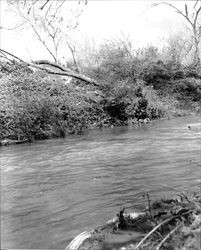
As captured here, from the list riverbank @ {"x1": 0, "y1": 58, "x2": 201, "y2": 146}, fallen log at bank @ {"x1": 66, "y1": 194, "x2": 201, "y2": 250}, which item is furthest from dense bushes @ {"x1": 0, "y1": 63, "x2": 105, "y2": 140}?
fallen log at bank @ {"x1": 66, "y1": 194, "x2": 201, "y2": 250}

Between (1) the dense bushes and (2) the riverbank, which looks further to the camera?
(2) the riverbank

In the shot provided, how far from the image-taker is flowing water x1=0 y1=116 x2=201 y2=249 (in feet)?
21.7

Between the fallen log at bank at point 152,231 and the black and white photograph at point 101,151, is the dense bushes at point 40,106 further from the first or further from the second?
the fallen log at bank at point 152,231

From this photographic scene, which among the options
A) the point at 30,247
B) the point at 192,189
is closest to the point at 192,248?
the point at 30,247

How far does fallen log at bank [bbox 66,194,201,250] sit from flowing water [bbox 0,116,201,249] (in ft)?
2.01

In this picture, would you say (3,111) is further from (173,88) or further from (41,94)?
(173,88)

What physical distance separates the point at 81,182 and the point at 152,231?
211 inches

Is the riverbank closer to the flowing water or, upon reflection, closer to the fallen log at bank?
the flowing water

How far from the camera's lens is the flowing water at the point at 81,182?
6605 mm

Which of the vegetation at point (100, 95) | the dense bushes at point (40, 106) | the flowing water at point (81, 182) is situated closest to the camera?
the flowing water at point (81, 182)

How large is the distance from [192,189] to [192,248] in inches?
158

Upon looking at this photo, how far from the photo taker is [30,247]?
225 inches

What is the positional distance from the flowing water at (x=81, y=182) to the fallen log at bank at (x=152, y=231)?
Result: 24.1 inches

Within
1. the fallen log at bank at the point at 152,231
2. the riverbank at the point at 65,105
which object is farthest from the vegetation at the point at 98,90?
the fallen log at bank at the point at 152,231
